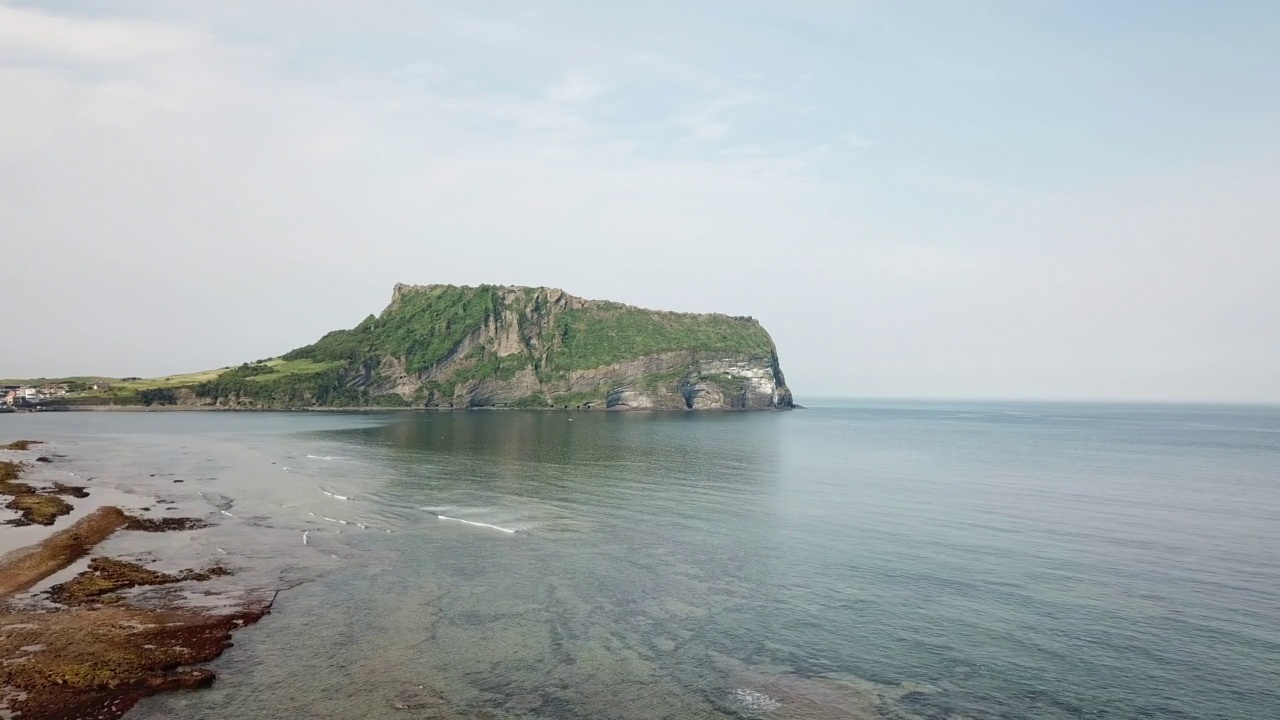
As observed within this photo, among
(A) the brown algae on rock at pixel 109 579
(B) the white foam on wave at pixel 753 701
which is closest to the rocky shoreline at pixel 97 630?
(A) the brown algae on rock at pixel 109 579

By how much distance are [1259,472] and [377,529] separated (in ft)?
378

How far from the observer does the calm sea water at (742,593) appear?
93.7 ft

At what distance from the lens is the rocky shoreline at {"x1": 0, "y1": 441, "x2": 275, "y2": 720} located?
2709cm

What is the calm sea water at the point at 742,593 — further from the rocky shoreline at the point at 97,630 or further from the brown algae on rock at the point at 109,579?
the brown algae on rock at the point at 109,579

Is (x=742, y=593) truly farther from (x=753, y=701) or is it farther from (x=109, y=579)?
(x=109, y=579)

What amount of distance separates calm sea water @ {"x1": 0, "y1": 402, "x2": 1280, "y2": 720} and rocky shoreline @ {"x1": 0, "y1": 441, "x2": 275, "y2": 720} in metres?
1.62

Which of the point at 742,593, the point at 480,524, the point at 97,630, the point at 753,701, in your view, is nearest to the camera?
the point at 753,701

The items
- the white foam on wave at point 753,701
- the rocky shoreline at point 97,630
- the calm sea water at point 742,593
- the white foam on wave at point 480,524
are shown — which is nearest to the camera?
the rocky shoreline at point 97,630

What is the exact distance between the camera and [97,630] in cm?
3312

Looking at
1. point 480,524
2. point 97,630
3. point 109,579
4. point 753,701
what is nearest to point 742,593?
point 753,701

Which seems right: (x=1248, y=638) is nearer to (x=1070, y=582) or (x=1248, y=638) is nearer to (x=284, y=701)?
(x=1070, y=582)

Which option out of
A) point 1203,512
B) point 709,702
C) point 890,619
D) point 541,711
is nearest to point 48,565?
point 541,711

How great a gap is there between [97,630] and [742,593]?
31040 millimetres

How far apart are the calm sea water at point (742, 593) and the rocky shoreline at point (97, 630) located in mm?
1617
